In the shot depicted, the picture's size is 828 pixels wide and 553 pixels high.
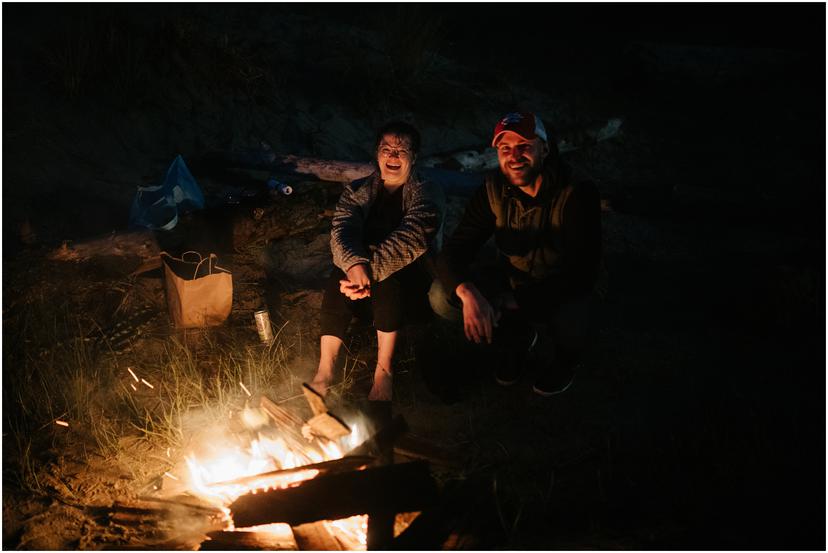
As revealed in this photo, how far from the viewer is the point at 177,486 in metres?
3.10

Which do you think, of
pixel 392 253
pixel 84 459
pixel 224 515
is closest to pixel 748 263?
pixel 392 253

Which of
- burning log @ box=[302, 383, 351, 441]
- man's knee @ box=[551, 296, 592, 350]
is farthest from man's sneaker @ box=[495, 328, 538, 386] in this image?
burning log @ box=[302, 383, 351, 441]

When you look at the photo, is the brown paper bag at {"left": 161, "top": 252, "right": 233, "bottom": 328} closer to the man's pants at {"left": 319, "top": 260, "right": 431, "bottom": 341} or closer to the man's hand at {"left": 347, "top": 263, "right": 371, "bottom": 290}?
the man's pants at {"left": 319, "top": 260, "right": 431, "bottom": 341}

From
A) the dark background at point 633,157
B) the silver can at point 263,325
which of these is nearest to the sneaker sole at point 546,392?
the dark background at point 633,157

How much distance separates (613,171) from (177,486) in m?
6.51

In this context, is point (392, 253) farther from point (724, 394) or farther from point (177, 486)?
point (724, 394)

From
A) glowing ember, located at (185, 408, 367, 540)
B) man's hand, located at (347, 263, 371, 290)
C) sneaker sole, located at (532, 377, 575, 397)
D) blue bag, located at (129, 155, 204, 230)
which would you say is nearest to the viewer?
glowing ember, located at (185, 408, 367, 540)

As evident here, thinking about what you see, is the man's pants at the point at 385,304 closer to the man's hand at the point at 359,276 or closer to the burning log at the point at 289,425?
the man's hand at the point at 359,276

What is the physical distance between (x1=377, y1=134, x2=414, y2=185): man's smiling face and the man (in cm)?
48

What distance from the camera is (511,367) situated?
3.82 m

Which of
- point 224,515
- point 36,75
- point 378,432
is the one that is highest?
point 36,75

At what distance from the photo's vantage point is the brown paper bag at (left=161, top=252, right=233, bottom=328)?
4059mm

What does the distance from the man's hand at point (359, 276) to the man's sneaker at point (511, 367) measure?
1024mm

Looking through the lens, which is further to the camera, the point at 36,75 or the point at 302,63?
the point at 302,63
